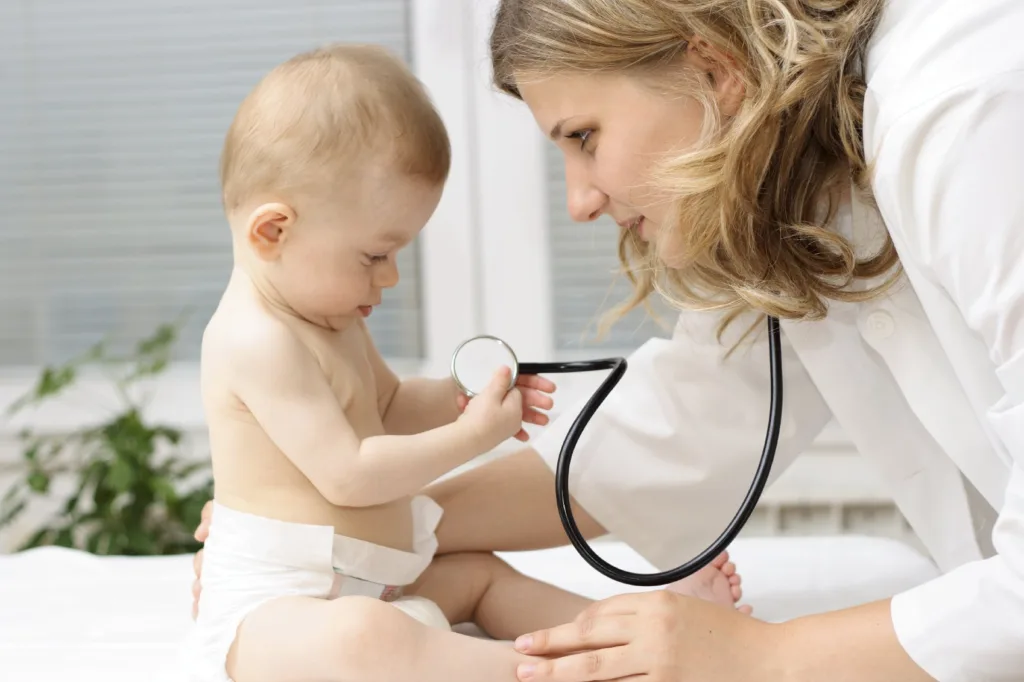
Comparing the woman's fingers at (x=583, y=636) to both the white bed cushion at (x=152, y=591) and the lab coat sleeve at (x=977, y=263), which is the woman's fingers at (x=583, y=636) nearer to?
the lab coat sleeve at (x=977, y=263)

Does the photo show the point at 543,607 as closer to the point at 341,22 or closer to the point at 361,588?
the point at 361,588

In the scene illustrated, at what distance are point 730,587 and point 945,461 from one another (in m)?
0.30

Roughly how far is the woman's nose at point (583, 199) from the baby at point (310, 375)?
0.15 m

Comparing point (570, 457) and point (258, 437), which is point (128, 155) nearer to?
point (258, 437)

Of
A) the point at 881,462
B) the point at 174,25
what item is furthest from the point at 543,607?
the point at 174,25

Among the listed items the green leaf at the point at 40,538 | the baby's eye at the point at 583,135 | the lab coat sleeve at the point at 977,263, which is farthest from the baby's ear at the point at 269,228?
the green leaf at the point at 40,538

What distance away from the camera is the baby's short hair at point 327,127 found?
1.13m

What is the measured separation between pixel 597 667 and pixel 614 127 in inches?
21.5

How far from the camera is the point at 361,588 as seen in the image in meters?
1.19

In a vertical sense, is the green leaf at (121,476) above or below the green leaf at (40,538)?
above

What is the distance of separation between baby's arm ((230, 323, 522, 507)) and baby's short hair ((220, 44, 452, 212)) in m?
0.17

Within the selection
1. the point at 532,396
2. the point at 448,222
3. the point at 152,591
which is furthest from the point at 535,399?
the point at 448,222

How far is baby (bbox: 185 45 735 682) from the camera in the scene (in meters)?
1.13

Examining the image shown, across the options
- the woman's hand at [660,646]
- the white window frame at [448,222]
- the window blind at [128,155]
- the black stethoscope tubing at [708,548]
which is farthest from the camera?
the window blind at [128,155]
